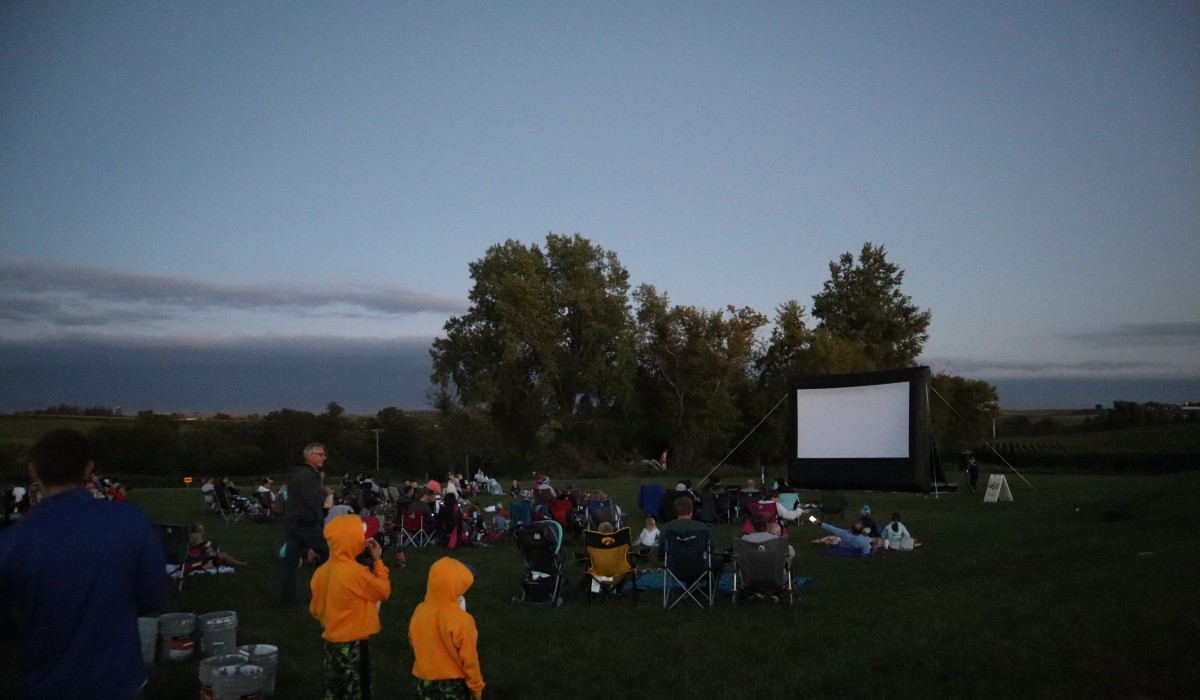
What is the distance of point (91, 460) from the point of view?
102 inches

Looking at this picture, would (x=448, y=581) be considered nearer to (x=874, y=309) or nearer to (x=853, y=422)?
(x=853, y=422)

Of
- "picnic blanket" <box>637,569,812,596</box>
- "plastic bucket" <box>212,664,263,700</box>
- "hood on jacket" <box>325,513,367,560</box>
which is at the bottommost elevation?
"picnic blanket" <box>637,569,812,596</box>

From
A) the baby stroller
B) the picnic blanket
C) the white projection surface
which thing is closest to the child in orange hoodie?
the baby stroller

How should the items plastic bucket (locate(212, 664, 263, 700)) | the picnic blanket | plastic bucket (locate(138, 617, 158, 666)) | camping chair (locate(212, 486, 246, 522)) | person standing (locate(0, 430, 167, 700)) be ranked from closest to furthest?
person standing (locate(0, 430, 167, 700)) → plastic bucket (locate(212, 664, 263, 700)) → plastic bucket (locate(138, 617, 158, 666)) → the picnic blanket → camping chair (locate(212, 486, 246, 522))

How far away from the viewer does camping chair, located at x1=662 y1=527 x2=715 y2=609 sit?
310 inches

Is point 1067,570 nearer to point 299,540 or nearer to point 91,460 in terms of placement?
point 299,540

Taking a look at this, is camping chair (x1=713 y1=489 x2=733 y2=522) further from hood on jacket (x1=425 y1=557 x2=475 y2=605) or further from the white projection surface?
hood on jacket (x1=425 y1=557 x2=475 y2=605)

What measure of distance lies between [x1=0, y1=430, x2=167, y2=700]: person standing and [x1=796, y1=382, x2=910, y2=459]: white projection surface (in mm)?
16183


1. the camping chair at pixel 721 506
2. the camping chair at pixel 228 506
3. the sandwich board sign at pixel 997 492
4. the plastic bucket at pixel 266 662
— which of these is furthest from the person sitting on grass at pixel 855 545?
the camping chair at pixel 228 506

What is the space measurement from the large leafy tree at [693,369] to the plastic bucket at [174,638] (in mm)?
37562

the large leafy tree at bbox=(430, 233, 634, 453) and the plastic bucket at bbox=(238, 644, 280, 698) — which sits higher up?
the large leafy tree at bbox=(430, 233, 634, 453)

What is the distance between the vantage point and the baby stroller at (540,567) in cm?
796

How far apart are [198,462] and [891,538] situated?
Answer: 3551 cm

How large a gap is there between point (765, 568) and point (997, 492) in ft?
41.8
